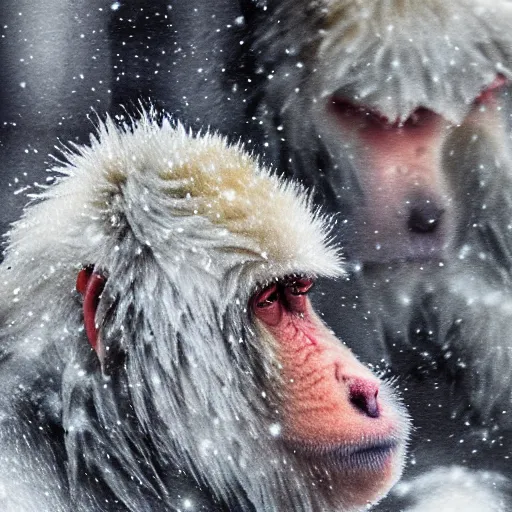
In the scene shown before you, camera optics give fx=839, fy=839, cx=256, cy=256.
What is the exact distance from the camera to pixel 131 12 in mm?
1294

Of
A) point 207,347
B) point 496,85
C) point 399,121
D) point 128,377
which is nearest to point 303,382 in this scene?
point 207,347

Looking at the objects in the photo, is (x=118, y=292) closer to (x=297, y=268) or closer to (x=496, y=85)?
(x=297, y=268)

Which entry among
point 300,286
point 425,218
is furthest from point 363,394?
point 425,218

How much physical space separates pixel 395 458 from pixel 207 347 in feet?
1.19

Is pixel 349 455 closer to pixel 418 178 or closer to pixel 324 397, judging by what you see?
pixel 324 397

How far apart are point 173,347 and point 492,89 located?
2.12ft

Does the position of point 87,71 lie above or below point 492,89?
below

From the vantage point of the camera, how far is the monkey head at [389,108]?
1.32 meters

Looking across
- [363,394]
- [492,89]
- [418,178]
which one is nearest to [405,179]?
[418,178]

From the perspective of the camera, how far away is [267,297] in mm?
1300

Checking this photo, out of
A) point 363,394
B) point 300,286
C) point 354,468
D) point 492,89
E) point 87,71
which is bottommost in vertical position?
point 354,468

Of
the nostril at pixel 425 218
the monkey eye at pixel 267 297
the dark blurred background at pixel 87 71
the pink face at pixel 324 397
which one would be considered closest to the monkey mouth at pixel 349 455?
the pink face at pixel 324 397

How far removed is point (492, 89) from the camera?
4.38 feet

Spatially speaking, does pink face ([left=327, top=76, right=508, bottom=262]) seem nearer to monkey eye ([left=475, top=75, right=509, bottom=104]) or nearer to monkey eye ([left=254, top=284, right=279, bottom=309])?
monkey eye ([left=475, top=75, right=509, bottom=104])
